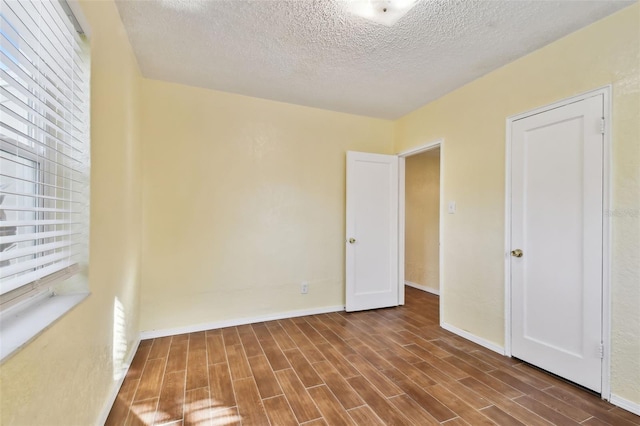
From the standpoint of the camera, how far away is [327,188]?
12.2ft

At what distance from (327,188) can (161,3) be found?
93.9 inches

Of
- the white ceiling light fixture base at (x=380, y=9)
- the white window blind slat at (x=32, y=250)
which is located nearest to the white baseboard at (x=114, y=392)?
the white window blind slat at (x=32, y=250)

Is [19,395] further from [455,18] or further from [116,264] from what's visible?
[455,18]

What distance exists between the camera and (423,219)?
16.4ft

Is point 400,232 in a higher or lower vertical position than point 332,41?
lower

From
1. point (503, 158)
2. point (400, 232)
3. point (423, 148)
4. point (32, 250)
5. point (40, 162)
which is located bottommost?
point (400, 232)

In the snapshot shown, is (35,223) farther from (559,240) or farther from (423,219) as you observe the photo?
(423,219)

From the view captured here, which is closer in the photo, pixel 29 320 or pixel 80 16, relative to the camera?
pixel 29 320

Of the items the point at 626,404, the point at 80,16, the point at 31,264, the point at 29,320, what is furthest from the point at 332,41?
the point at 626,404

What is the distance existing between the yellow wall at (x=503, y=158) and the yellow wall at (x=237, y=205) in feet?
4.19

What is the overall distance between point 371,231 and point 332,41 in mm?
2280

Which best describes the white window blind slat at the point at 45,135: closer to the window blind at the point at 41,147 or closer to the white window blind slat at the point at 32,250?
the window blind at the point at 41,147

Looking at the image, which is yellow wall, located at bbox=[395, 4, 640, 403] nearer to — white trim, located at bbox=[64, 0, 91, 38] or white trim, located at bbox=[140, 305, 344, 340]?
white trim, located at bbox=[140, 305, 344, 340]

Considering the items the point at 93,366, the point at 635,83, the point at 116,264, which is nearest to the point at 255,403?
the point at 93,366
